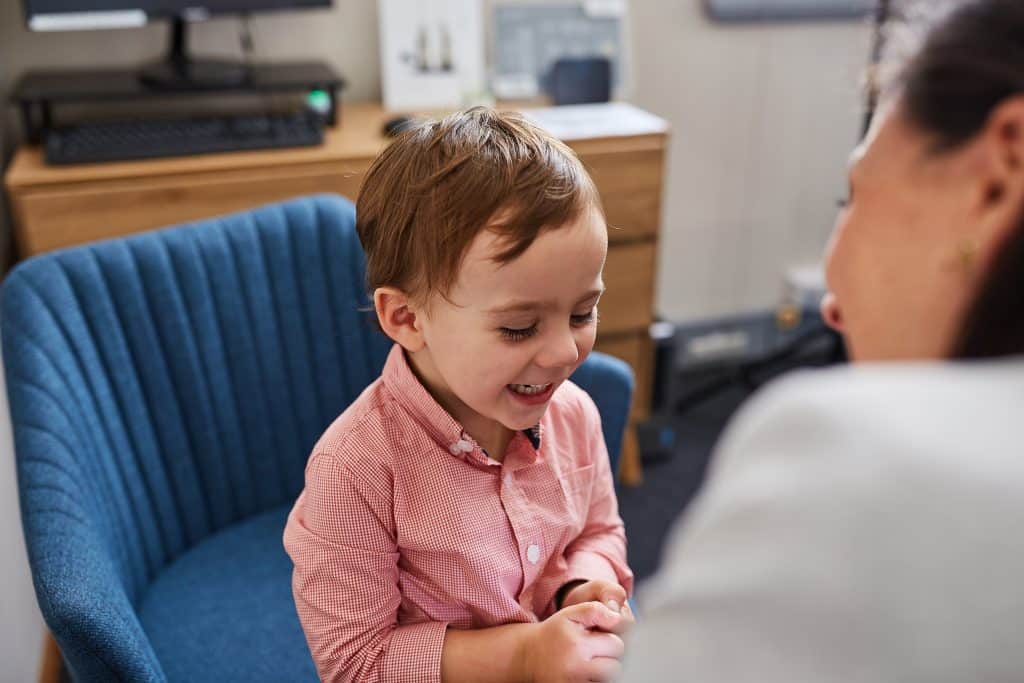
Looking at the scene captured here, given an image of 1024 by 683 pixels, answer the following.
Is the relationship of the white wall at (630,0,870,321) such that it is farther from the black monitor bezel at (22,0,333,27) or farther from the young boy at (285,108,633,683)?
the young boy at (285,108,633,683)

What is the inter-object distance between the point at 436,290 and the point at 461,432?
155 millimetres

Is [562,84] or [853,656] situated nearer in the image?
[853,656]

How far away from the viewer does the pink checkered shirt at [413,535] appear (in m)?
0.90

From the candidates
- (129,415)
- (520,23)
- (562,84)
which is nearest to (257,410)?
(129,415)

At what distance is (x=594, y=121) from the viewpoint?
216cm

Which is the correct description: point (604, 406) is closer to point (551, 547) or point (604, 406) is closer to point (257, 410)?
point (551, 547)

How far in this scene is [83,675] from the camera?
2.98 feet

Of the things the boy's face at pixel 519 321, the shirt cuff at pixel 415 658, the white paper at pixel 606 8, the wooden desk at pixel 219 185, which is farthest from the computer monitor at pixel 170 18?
the shirt cuff at pixel 415 658

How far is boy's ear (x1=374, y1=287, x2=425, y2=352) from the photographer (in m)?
0.92

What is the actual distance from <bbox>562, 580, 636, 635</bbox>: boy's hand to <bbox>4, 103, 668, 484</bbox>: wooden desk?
871mm

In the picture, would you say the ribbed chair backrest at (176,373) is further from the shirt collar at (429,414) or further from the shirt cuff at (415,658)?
the shirt collar at (429,414)

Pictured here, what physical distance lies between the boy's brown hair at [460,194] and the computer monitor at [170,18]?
1.28 metres

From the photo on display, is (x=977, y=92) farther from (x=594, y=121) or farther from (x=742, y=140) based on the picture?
(x=742, y=140)

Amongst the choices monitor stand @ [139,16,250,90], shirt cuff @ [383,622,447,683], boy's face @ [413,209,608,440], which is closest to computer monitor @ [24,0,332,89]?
monitor stand @ [139,16,250,90]
